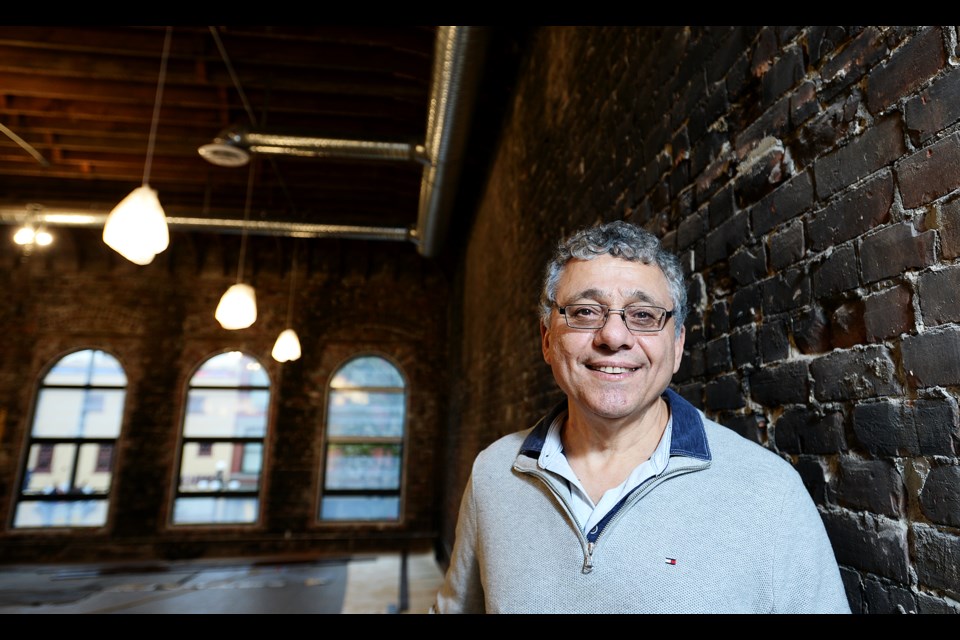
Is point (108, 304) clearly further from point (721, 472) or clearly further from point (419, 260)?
point (721, 472)

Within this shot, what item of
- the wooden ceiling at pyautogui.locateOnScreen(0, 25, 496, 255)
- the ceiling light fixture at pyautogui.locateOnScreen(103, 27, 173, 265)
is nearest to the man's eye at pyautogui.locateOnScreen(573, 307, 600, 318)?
the ceiling light fixture at pyautogui.locateOnScreen(103, 27, 173, 265)

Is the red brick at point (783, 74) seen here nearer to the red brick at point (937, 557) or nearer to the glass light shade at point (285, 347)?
the red brick at point (937, 557)

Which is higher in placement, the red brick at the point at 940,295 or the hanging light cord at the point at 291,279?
the hanging light cord at the point at 291,279

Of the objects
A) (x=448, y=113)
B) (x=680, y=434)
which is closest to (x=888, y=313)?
(x=680, y=434)

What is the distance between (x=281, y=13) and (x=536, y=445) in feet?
2.99

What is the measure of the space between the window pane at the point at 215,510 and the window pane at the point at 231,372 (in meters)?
1.81

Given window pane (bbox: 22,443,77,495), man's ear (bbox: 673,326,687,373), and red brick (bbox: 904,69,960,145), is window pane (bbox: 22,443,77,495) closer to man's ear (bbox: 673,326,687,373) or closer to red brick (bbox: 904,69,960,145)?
man's ear (bbox: 673,326,687,373)

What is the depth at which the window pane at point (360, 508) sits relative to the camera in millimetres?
9017

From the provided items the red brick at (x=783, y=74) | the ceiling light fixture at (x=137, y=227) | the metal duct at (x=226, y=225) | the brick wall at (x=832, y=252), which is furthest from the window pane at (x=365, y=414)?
the red brick at (x=783, y=74)

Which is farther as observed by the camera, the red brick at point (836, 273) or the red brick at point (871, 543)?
the red brick at point (836, 273)

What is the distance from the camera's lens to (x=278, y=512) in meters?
8.77

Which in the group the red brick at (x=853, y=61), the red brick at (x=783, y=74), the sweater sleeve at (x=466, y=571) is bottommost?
the sweater sleeve at (x=466, y=571)

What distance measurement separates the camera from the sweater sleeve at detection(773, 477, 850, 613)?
912 millimetres

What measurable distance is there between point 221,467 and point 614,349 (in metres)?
9.26
